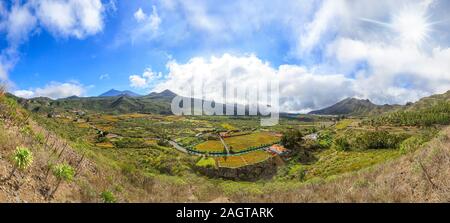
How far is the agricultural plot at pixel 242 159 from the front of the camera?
8197 cm

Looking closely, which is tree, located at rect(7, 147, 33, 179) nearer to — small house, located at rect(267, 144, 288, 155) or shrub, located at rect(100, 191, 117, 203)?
shrub, located at rect(100, 191, 117, 203)

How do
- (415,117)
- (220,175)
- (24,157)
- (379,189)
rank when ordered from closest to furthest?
(24,157), (379,189), (220,175), (415,117)

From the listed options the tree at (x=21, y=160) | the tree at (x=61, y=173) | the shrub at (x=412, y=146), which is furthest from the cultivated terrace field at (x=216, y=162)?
the tree at (x=21, y=160)

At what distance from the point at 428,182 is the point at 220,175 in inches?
2546

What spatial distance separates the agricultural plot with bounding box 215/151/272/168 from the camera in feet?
269

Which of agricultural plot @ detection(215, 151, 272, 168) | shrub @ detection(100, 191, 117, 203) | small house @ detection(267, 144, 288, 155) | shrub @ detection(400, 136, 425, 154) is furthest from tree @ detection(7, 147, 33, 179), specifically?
small house @ detection(267, 144, 288, 155)

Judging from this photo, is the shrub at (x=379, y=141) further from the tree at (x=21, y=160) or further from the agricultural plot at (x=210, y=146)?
the tree at (x=21, y=160)

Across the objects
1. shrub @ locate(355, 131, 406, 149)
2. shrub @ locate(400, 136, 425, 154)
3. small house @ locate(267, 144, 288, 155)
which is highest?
shrub @ locate(400, 136, 425, 154)

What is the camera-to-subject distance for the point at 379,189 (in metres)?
12.1
